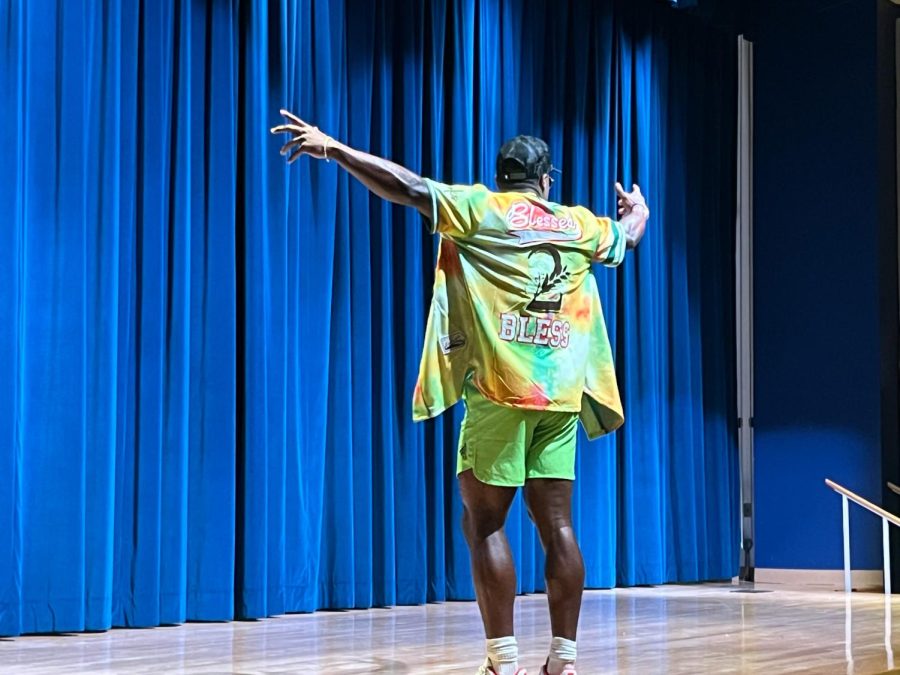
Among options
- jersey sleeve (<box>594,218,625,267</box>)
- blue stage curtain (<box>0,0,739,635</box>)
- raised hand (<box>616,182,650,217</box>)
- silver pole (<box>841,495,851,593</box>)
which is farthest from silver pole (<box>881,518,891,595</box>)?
jersey sleeve (<box>594,218,625,267</box>)

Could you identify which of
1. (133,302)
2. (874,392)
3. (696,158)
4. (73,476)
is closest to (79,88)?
(133,302)

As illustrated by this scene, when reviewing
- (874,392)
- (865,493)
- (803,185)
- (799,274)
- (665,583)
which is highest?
(803,185)

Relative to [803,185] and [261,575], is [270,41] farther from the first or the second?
[803,185]

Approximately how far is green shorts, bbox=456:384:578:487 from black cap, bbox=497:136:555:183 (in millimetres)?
495

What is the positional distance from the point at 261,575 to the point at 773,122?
4566 millimetres

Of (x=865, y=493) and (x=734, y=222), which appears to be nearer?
(x=865, y=493)

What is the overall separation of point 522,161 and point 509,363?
18.8 inches

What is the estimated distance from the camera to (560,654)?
9.34ft

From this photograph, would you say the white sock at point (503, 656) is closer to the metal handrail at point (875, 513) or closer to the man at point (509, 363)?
the man at point (509, 363)

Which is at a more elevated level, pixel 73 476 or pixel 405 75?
pixel 405 75

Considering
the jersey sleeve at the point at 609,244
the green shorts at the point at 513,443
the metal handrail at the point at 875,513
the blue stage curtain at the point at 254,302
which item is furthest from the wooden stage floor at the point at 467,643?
the jersey sleeve at the point at 609,244

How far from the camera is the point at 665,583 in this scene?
24.6 ft

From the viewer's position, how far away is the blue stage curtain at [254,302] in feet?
14.9

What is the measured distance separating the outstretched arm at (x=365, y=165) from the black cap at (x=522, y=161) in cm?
26
